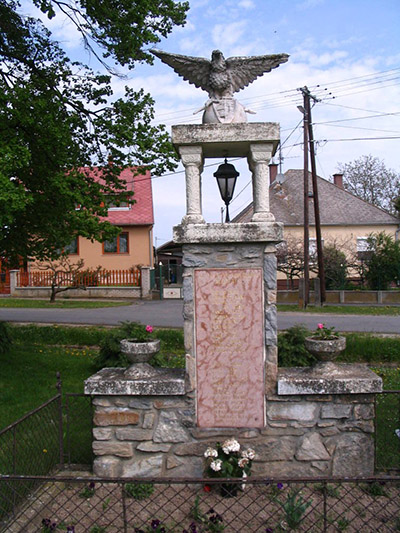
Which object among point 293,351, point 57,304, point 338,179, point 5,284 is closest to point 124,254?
point 5,284

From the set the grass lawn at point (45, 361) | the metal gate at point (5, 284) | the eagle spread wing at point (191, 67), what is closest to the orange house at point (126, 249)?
the metal gate at point (5, 284)

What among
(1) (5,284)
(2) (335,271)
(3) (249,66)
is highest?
(3) (249,66)

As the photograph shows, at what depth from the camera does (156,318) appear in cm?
1497

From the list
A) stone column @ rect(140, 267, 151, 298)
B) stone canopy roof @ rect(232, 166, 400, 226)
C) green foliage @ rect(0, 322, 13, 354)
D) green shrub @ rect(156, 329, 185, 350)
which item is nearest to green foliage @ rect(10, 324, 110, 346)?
green shrub @ rect(156, 329, 185, 350)

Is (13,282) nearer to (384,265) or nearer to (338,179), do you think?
(384,265)

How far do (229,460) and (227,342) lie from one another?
40.0 inches

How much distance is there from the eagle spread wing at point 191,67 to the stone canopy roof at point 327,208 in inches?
864

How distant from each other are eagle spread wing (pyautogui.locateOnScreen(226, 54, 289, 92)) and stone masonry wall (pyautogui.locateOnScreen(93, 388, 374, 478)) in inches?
120

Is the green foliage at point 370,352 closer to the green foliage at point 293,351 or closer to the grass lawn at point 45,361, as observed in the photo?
the green foliage at point 293,351

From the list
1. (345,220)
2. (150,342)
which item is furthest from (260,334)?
(345,220)

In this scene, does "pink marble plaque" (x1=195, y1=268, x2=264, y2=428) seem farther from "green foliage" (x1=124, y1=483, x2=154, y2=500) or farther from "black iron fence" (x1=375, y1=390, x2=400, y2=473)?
"black iron fence" (x1=375, y1=390, x2=400, y2=473)

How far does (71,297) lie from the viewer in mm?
23016

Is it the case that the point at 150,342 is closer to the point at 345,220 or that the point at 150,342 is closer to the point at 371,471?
the point at 371,471

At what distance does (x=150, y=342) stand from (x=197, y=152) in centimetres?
187
